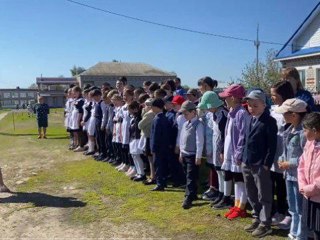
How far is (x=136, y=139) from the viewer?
26.5ft

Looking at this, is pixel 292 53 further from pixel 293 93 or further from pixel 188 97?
pixel 293 93

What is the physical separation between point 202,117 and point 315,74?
11.7m

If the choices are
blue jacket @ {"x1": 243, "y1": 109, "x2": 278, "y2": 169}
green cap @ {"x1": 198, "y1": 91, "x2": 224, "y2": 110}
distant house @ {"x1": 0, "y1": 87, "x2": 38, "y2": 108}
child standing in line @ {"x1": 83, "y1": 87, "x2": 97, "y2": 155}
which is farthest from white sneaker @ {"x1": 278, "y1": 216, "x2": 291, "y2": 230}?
distant house @ {"x1": 0, "y1": 87, "x2": 38, "y2": 108}

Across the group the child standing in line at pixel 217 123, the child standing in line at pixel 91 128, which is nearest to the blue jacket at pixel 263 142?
the child standing in line at pixel 217 123

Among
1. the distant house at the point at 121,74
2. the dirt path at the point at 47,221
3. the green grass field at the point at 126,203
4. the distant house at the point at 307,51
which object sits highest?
the distant house at the point at 121,74

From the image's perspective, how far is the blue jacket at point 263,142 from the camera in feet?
15.6

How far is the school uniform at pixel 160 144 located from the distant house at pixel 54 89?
66.7 meters

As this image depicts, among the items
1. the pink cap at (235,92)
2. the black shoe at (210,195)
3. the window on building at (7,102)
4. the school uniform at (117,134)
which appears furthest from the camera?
the window on building at (7,102)

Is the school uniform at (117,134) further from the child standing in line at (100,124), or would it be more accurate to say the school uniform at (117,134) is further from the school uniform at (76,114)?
the school uniform at (76,114)

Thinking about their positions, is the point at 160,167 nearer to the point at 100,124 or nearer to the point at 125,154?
the point at 125,154

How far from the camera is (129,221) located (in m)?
5.80

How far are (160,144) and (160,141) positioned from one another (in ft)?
0.19

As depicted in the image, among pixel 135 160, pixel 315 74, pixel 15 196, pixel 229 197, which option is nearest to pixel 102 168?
pixel 135 160

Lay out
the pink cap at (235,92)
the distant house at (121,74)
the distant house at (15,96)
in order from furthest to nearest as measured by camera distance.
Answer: the distant house at (15,96) < the distant house at (121,74) < the pink cap at (235,92)
